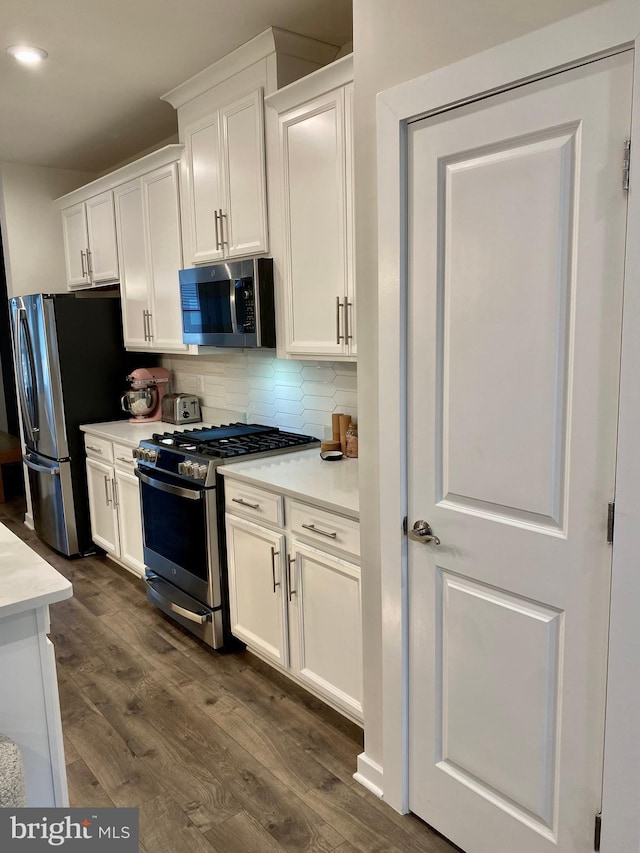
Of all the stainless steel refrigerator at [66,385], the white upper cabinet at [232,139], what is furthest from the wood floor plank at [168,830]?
the stainless steel refrigerator at [66,385]

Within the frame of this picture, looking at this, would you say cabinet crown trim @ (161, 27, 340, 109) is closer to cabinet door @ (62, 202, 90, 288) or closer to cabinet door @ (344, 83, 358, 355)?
cabinet door @ (344, 83, 358, 355)

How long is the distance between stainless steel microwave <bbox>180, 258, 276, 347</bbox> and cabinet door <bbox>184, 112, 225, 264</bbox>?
0.11m

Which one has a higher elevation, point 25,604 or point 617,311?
point 617,311

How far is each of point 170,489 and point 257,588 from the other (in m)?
0.67

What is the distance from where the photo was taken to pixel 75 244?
15.0ft

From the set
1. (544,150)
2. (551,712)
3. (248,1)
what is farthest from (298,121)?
(551,712)

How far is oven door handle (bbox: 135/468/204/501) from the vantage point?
2.84 m

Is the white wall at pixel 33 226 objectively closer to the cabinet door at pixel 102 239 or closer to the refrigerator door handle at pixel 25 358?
the refrigerator door handle at pixel 25 358

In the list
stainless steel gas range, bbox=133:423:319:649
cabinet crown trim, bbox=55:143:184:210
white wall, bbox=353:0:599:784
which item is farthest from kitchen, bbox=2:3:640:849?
cabinet crown trim, bbox=55:143:184:210

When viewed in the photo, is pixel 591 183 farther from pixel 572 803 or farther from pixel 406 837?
pixel 406 837

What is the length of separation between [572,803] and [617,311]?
1149 mm

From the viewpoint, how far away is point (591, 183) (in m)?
1.32

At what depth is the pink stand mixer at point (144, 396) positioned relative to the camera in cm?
421

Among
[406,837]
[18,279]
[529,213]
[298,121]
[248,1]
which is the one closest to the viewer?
[529,213]
